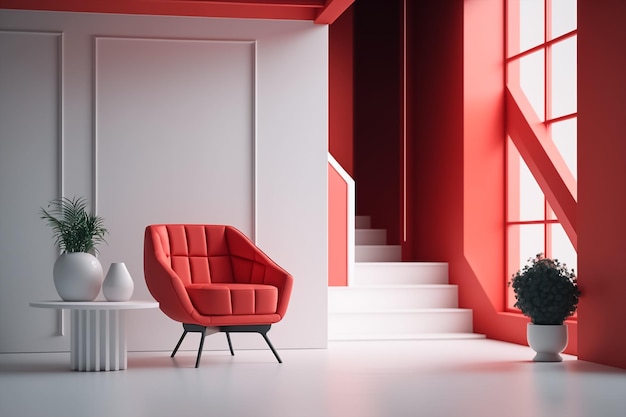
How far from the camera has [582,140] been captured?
6.07 meters

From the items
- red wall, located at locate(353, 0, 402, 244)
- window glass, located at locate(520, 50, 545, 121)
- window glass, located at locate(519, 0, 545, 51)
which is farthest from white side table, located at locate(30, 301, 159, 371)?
red wall, located at locate(353, 0, 402, 244)

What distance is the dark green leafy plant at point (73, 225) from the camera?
571 cm

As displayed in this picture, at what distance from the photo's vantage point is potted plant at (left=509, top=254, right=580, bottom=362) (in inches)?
235

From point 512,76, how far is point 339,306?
241 cm

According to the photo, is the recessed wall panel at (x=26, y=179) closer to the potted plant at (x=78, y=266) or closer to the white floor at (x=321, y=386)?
the white floor at (x=321, y=386)

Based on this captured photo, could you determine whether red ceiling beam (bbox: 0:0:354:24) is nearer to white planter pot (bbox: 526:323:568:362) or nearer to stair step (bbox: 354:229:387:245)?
white planter pot (bbox: 526:323:568:362)

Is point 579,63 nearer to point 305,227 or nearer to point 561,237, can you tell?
point 561,237

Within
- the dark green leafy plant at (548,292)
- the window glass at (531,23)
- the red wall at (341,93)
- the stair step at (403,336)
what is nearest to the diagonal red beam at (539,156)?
the window glass at (531,23)

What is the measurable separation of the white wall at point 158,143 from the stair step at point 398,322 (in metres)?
0.64

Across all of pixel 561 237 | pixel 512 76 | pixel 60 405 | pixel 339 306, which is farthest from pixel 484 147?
pixel 60 405

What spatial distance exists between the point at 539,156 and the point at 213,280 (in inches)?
106

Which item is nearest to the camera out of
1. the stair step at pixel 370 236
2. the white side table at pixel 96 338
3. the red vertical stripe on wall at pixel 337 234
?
the white side table at pixel 96 338

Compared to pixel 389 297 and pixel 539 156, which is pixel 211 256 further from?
pixel 539 156

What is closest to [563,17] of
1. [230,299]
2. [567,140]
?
[567,140]
